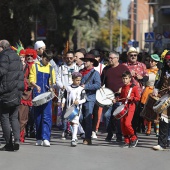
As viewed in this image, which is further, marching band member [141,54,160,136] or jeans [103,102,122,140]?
marching band member [141,54,160,136]

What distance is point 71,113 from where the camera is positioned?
45.3 feet

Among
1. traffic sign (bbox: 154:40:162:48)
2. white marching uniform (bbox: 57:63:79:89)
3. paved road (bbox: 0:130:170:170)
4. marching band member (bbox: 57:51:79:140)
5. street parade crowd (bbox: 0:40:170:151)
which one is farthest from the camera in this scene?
traffic sign (bbox: 154:40:162:48)

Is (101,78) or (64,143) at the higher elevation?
(101,78)

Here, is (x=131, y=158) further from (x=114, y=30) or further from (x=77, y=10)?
(x=114, y=30)

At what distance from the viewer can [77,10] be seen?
178 ft

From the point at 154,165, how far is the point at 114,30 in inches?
5358

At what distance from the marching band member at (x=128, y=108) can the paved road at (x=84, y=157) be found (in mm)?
193

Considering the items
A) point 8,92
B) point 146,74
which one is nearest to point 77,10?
point 146,74

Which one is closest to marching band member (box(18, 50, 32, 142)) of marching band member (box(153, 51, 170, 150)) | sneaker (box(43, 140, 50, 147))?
sneaker (box(43, 140, 50, 147))

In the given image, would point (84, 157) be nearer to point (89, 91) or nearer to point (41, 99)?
point (41, 99)

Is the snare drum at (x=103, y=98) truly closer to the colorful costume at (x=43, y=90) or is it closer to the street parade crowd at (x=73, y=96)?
the street parade crowd at (x=73, y=96)

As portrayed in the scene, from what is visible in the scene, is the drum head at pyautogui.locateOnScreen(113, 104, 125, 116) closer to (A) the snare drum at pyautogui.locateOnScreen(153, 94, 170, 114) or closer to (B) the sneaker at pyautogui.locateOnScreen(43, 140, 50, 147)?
(A) the snare drum at pyautogui.locateOnScreen(153, 94, 170, 114)

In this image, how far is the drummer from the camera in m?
13.8

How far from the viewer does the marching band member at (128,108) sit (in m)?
13.8
